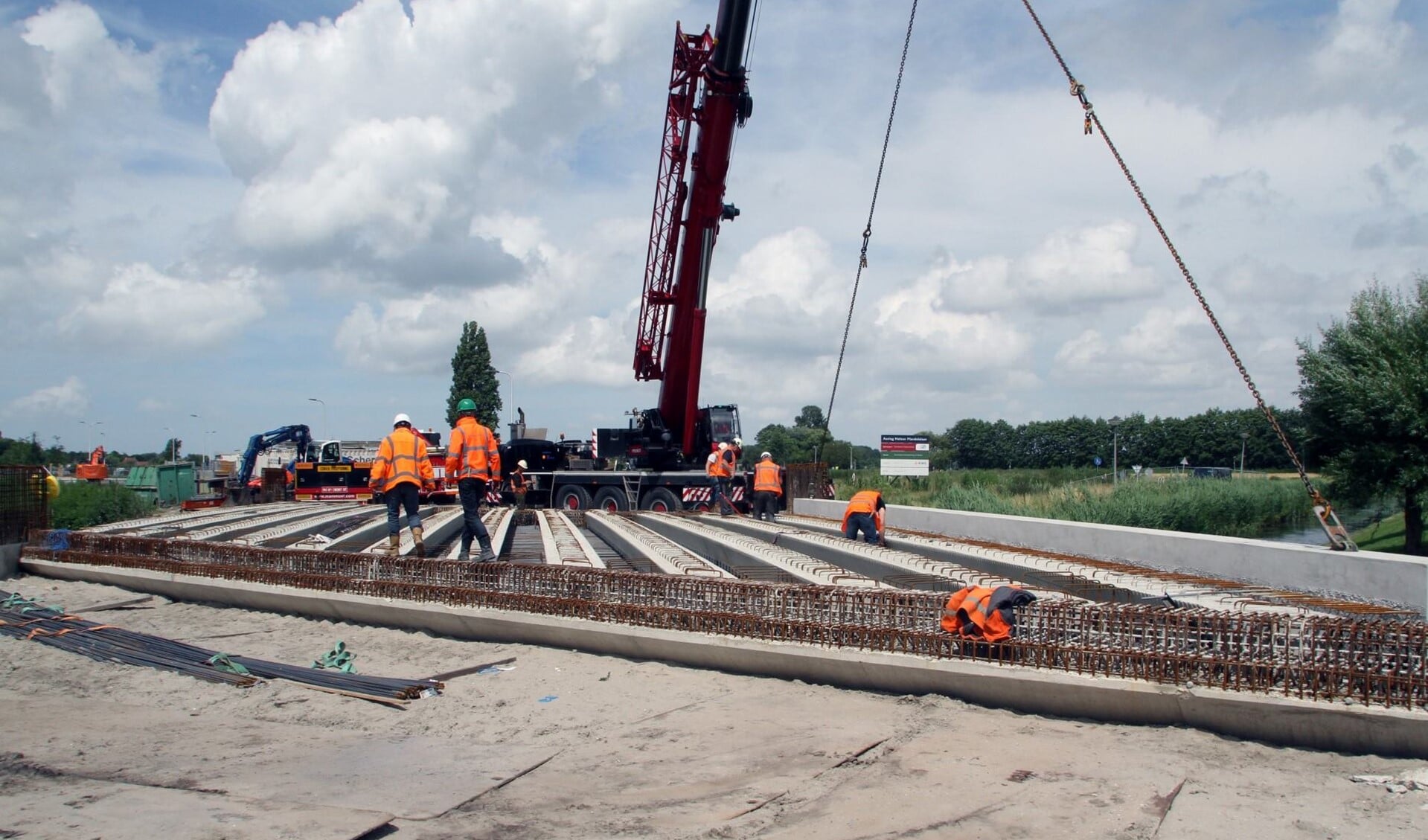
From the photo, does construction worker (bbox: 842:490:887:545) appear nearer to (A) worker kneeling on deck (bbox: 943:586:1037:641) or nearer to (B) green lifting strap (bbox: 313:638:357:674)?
(A) worker kneeling on deck (bbox: 943:586:1037:641)

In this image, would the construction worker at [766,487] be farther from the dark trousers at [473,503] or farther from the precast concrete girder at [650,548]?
the dark trousers at [473,503]

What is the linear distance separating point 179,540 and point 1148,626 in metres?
10.2

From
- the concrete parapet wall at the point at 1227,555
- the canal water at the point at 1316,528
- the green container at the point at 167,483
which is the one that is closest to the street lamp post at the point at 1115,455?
the canal water at the point at 1316,528

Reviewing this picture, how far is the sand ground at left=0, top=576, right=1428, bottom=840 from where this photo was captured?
15.0 feet

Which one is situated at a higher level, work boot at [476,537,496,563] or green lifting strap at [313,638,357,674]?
work boot at [476,537,496,563]

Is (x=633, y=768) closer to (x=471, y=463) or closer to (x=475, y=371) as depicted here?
(x=471, y=463)

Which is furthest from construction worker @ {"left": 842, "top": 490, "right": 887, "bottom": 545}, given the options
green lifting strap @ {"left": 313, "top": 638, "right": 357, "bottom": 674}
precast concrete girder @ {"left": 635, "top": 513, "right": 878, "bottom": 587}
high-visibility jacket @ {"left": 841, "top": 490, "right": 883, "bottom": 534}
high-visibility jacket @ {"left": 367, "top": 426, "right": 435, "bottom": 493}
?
green lifting strap @ {"left": 313, "top": 638, "right": 357, "bottom": 674}

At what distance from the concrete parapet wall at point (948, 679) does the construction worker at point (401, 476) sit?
100 centimetres

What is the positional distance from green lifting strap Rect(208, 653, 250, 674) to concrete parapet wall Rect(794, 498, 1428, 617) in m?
8.21

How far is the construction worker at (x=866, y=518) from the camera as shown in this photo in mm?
13797

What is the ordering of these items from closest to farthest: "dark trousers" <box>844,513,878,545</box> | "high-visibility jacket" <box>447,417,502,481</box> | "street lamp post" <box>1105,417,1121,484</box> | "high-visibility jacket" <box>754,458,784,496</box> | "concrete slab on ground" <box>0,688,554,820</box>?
"concrete slab on ground" <box>0,688,554,820</box>
"high-visibility jacket" <box>447,417,502,481</box>
"dark trousers" <box>844,513,878,545</box>
"high-visibility jacket" <box>754,458,784,496</box>
"street lamp post" <box>1105,417,1121,484</box>

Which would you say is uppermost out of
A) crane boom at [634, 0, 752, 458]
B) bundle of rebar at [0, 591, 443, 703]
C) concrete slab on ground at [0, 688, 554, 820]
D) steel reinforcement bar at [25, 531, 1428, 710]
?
crane boom at [634, 0, 752, 458]

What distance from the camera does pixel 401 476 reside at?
10.7 meters

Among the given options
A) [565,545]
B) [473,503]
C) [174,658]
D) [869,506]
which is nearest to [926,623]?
[473,503]
